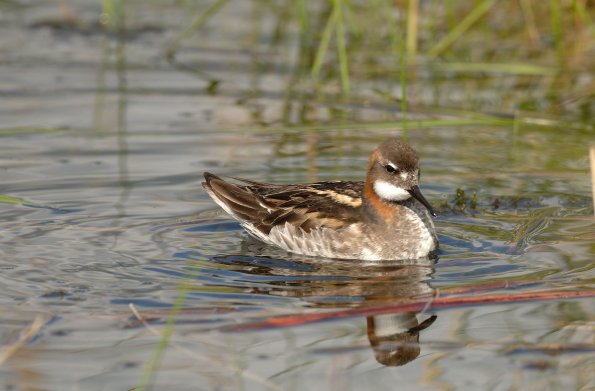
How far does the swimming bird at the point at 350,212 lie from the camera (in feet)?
30.2

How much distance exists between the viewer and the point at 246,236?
9.87m

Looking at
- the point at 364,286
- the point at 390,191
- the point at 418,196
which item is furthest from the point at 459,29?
the point at 364,286

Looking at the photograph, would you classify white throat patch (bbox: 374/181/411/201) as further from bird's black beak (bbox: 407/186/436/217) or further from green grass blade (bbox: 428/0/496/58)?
green grass blade (bbox: 428/0/496/58)

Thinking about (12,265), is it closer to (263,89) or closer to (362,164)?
(362,164)

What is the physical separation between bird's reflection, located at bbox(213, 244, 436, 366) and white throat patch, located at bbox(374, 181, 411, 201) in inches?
21.1

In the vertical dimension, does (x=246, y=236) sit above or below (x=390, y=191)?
below

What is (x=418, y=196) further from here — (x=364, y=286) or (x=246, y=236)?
(x=246, y=236)

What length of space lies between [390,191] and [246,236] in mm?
1299

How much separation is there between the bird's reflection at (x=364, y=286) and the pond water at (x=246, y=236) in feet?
0.08

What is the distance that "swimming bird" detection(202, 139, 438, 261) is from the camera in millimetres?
9195

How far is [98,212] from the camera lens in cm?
982

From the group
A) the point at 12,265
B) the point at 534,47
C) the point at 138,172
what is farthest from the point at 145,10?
the point at 12,265

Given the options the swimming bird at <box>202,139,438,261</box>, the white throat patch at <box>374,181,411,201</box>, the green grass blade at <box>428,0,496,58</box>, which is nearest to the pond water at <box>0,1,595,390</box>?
the swimming bird at <box>202,139,438,261</box>

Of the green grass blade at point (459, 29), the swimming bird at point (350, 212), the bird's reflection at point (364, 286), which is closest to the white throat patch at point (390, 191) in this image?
the swimming bird at point (350, 212)
